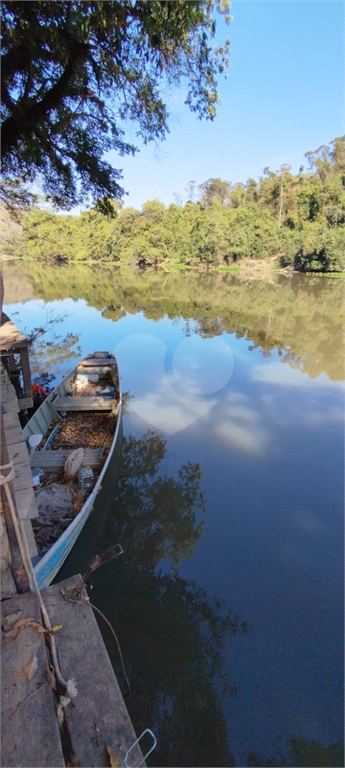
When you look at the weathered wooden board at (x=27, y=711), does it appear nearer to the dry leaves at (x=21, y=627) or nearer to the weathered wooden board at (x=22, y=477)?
the dry leaves at (x=21, y=627)

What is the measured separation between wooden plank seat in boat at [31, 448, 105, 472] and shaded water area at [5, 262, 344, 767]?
0.35 meters

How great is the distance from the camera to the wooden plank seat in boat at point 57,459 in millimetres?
4527

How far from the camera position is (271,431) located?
21.1ft

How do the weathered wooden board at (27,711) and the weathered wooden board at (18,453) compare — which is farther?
the weathered wooden board at (18,453)

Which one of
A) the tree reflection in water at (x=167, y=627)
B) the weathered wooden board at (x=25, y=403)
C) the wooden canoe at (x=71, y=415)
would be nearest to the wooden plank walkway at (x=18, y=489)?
the wooden canoe at (x=71, y=415)

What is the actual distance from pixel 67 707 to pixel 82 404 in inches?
217

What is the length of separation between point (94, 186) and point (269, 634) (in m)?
9.07

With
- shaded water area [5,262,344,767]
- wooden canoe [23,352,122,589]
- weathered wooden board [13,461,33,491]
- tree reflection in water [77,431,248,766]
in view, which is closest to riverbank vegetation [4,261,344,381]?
shaded water area [5,262,344,767]

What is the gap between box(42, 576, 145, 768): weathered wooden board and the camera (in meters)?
0.97

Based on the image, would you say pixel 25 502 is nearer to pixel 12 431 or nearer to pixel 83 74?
pixel 12 431

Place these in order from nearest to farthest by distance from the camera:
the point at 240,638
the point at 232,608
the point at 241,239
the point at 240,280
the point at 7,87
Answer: the point at 240,638 → the point at 232,608 → the point at 7,87 → the point at 240,280 → the point at 241,239

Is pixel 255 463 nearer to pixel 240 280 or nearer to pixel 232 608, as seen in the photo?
pixel 232 608

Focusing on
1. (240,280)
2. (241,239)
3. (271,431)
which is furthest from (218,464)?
(241,239)

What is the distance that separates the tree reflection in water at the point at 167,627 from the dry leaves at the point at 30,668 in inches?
82.9
